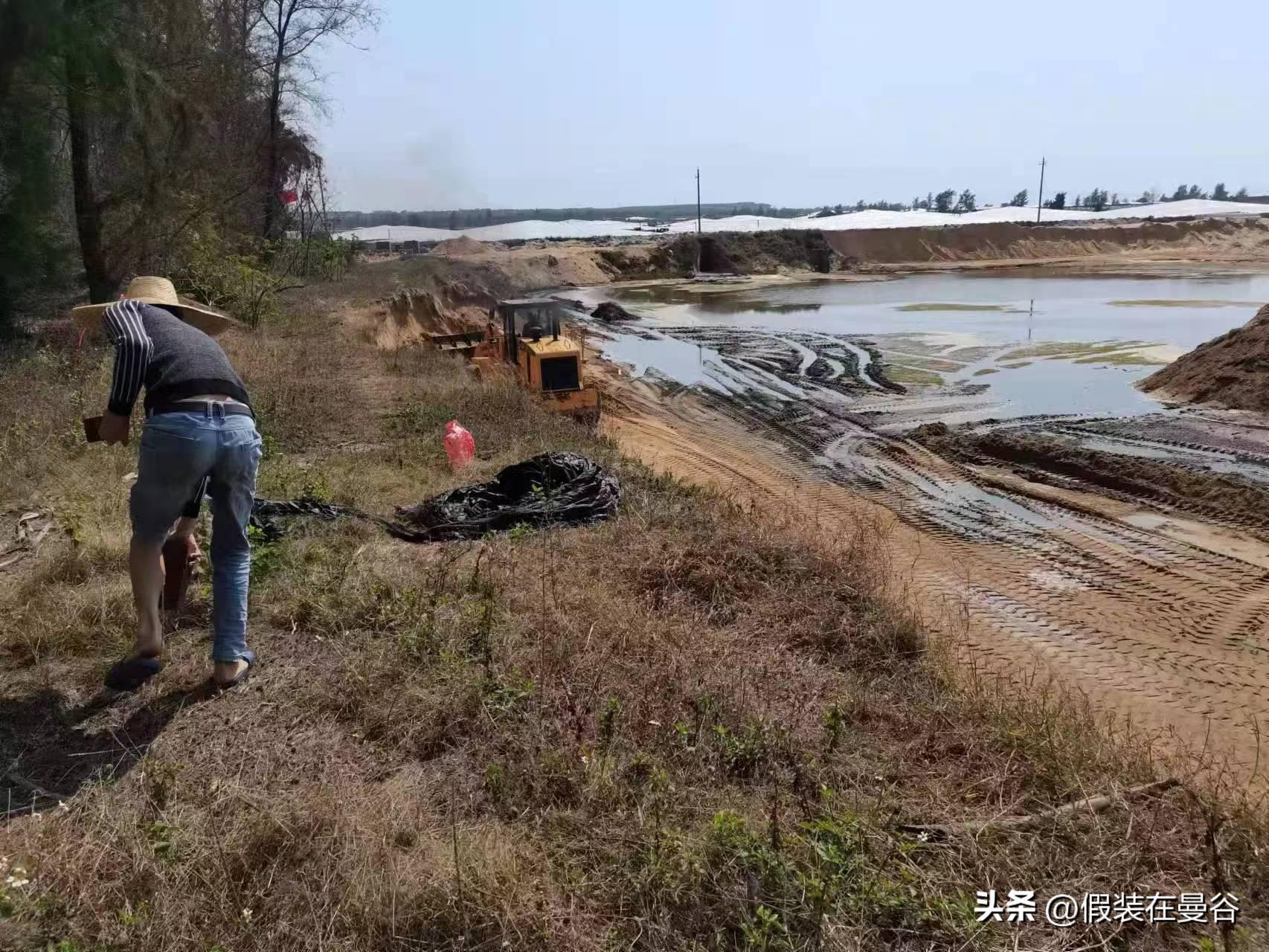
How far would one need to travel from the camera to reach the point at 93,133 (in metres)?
12.8

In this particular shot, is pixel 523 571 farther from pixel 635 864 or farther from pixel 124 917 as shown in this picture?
pixel 124 917

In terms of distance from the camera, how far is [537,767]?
3.16m

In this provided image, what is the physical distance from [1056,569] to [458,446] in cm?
593

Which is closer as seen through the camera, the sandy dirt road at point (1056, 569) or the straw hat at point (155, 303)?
the straw hat at point (155, 303)

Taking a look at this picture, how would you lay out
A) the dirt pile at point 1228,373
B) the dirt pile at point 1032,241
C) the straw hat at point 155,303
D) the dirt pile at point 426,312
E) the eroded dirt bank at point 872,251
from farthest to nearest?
the dirt pile at point 1032,241, the eroded dirt bank at point 872,251, the dirt pile at point 426,312, the dirt pile at point 1228,373, the straw hat at point 155,303

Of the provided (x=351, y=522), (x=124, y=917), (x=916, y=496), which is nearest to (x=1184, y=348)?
(x=916, y=496)

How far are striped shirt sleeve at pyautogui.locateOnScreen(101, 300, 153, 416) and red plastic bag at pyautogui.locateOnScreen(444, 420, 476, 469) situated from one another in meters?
5.04

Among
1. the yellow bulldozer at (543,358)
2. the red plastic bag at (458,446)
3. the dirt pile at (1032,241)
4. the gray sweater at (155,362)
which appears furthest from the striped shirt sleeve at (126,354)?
the dirt pile at (1032,241)

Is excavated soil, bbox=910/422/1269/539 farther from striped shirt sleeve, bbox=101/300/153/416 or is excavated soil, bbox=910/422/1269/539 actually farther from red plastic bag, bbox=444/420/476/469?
striped shirt sleeve, bbox=101/300/153/416

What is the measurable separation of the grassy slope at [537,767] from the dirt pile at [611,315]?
2326cm

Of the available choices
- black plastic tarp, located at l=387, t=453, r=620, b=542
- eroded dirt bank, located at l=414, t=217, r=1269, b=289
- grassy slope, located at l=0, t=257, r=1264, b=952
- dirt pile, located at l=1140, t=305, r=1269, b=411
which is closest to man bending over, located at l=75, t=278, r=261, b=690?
grassy slope, located at l=0, t=257, r=1264, b=952

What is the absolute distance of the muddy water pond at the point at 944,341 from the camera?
14719mm

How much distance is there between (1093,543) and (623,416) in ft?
26.0

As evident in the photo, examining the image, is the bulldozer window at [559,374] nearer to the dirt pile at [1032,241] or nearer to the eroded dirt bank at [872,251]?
the eroded dirt bank at [872,251]
